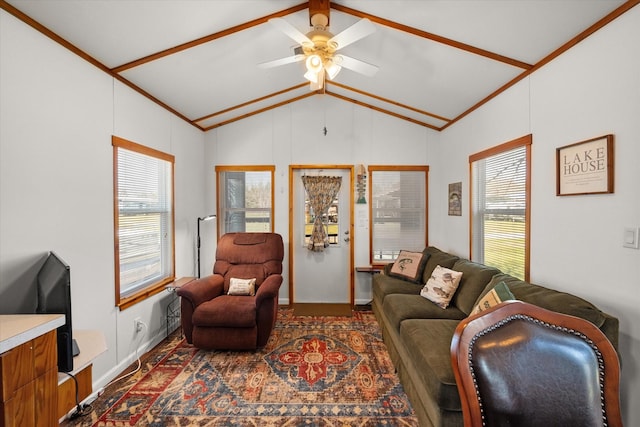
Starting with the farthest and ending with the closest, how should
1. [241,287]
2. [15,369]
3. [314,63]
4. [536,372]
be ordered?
[241,287]
[314,63]
[15,369]
[536,372]

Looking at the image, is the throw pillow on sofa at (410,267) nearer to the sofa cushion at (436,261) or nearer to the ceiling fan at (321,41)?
the sofa cushion at (436,261)

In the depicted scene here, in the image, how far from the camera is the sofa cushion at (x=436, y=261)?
10.5ft

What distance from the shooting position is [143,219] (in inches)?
118

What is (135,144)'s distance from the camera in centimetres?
275

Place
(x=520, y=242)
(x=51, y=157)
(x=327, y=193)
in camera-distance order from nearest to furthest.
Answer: (x=51, y=157) < (x=520, y=242) < (x=327, y=193)

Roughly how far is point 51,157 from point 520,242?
3.69 m

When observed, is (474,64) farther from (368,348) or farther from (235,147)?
(235,147)

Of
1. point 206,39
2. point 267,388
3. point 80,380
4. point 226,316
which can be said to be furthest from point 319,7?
point 80,380

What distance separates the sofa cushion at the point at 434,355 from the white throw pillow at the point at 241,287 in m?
1.71

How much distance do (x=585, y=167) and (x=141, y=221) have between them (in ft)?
12.2

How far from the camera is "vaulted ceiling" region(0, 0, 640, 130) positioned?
1.82 m

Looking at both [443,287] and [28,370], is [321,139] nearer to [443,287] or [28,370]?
[443,287]

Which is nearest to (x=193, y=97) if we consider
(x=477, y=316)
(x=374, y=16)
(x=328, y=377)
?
(x=374, y=16)

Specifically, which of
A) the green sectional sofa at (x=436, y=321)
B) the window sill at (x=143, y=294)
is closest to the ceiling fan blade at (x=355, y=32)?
the green sectional sofa at (x=436, y=321)
